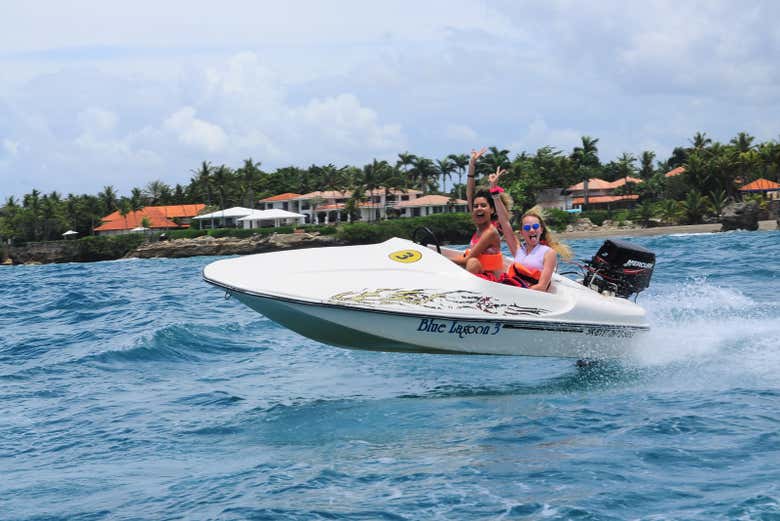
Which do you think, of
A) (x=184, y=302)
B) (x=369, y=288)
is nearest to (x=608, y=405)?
(x=369, y=288)

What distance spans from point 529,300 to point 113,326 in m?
8.39

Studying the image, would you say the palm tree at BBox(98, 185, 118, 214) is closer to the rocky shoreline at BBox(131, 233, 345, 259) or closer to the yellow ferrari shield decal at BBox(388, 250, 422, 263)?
the rocky shoreline at BBox(131, 233, 345, 259)

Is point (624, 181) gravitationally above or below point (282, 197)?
above

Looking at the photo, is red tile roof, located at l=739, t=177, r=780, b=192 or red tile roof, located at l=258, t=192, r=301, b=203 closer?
red tile roof, located at l=739, t=177, r=780, b=192

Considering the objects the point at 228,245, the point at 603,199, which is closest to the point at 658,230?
the point at 603,199

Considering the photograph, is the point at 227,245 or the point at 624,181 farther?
the point at 624,181

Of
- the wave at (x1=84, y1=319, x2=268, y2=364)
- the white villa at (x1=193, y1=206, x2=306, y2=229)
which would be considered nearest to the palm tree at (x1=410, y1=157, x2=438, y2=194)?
the white villa at (x1=193, y1=206, x2=306, y2=229)

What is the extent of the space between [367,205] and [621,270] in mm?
81169

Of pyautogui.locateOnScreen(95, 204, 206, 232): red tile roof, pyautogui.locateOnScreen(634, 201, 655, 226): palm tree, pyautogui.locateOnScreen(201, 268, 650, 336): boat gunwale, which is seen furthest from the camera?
pyautogui.locateOnScreen(95, 204, 206, 232): red tile roof

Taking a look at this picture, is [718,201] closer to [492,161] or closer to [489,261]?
[492,161]

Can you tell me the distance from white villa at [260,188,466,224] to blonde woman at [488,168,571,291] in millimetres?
78225

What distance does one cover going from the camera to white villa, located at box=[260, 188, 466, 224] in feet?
288

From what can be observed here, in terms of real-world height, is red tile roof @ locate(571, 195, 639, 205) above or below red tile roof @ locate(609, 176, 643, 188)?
below

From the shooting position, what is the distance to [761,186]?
7356 cm
